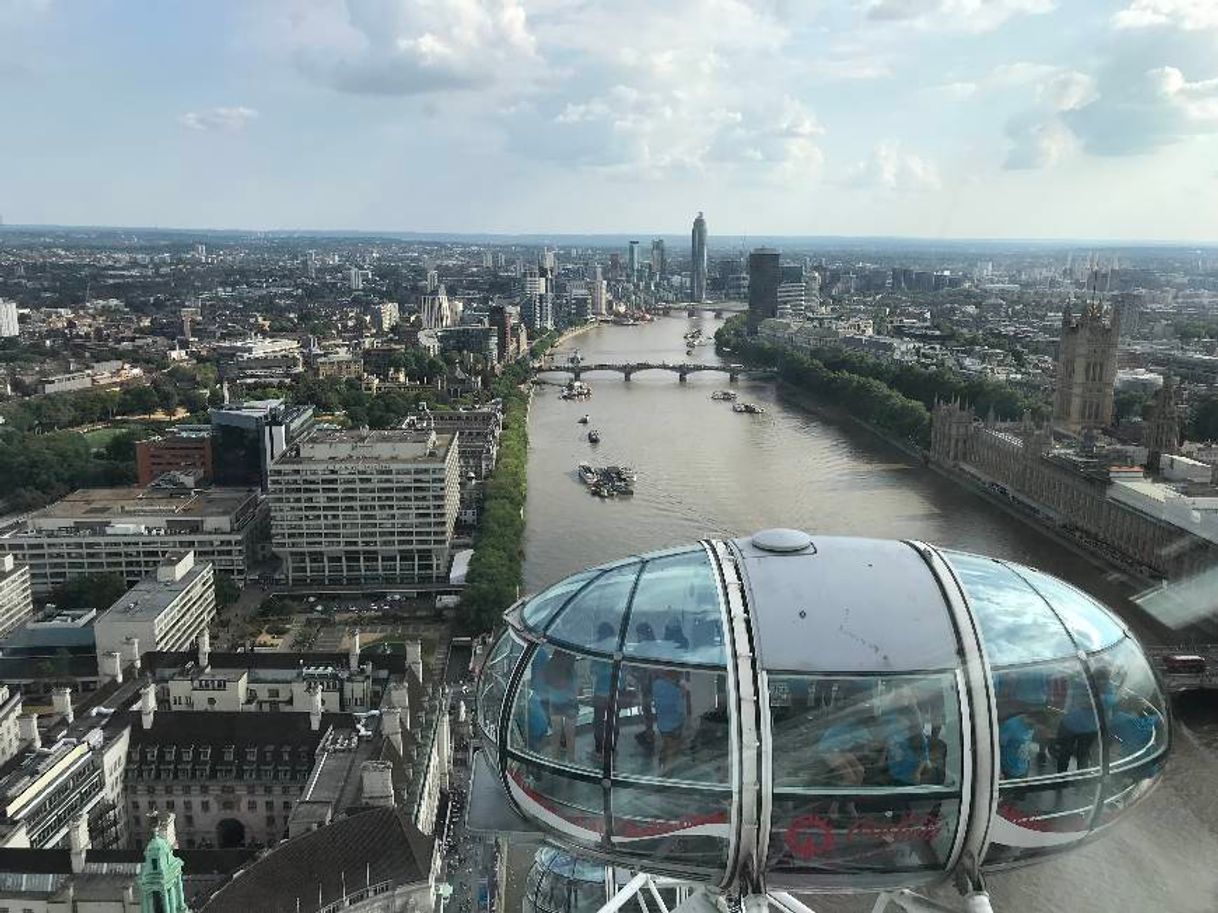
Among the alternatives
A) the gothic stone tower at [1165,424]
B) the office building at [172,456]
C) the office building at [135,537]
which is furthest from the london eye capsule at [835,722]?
the office building at [172,456]

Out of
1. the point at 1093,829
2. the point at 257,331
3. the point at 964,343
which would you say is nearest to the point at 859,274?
the point at 964,343

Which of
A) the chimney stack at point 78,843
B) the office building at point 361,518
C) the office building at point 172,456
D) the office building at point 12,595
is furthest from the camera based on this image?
the office building at point 172,456

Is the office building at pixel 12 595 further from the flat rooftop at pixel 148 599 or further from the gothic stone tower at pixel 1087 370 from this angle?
the gothic stone tower at pixel 1087 370

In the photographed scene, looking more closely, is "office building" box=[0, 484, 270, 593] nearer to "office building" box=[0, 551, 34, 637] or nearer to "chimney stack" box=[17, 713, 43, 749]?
"office building" box=[0, 551, 34, 637]

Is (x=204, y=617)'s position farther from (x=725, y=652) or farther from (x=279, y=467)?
(x=725, y=652)

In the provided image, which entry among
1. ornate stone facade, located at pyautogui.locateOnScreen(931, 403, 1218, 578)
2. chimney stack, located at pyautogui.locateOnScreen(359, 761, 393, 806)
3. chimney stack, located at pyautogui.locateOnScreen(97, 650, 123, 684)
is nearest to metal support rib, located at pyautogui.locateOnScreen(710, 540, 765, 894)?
chimney stack, located at pyautogui.locateOnScreen(359, 761, 393, 806)

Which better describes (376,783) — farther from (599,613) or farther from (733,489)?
(733,489)
